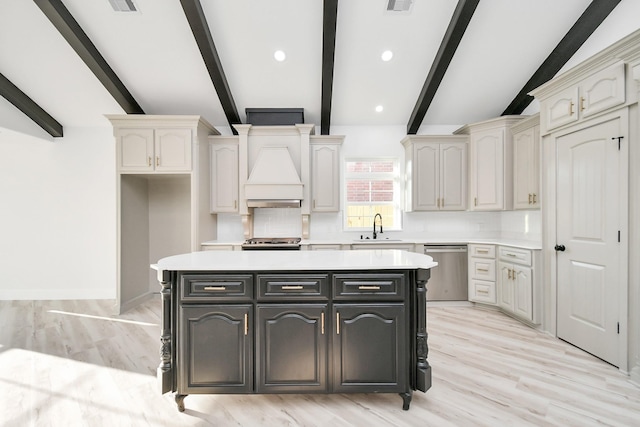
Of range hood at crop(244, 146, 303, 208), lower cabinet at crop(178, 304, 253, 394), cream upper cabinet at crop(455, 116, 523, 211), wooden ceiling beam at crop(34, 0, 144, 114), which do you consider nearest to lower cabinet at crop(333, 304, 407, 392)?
lower cabinet at crop(178, 304, 253, 394)

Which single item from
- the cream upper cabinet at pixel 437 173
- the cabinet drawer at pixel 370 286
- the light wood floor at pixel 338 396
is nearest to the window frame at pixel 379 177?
the cream upper cabinet at pixel 437 173

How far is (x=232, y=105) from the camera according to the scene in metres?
4.38

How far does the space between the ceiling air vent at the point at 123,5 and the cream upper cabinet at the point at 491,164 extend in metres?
4.57

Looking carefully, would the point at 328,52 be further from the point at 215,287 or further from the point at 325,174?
the point at 215,287

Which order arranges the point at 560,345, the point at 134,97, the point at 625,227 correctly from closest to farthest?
1. the point at 625,227
2. the point at 560,345
3. the point at 134,97

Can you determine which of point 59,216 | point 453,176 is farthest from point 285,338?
point 59,216

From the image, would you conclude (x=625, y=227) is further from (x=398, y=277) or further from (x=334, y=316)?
(x=334, y=316)

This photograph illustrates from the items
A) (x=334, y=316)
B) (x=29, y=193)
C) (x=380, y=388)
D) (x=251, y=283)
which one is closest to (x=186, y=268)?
Result: (x=251, y=283)

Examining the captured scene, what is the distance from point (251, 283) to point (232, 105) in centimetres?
329

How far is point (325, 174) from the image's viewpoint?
15.1ft

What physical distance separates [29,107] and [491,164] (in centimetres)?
671

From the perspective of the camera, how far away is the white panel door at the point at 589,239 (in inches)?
100.0

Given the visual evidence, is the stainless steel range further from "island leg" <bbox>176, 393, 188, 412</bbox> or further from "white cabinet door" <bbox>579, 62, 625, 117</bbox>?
"white cabinet door" <bbox>579, 62, 625, 117</bbox>

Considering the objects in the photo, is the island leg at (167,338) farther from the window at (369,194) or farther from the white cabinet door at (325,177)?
the window at (369,194)
